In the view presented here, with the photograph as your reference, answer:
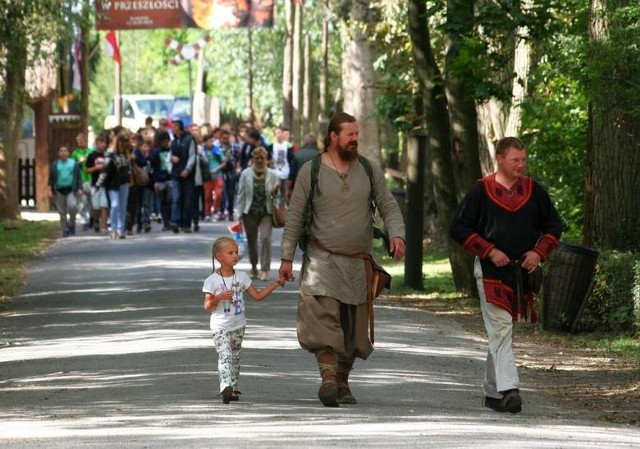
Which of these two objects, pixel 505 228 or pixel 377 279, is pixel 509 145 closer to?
pixel 505 228

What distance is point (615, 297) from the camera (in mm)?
17469

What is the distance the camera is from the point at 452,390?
42.7 feet

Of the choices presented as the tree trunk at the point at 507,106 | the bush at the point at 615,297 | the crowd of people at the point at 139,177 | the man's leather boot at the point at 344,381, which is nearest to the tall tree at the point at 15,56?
the crowd of people at the point at 139,177

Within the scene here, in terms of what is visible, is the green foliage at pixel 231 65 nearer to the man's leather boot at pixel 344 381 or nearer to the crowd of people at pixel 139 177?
the crowd of people at pixel 139 177

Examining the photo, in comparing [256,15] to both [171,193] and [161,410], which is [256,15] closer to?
[171,193]

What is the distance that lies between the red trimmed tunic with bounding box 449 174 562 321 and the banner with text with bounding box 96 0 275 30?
31602 millimetres

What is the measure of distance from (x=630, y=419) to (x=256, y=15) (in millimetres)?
33174

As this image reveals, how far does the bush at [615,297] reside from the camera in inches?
669

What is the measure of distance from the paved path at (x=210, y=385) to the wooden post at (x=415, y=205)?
2.07m

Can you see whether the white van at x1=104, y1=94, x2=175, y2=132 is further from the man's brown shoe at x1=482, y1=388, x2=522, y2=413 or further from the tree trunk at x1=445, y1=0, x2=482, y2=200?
the man's brown shoe at x1=482, y1=388, x2=522, y2=413

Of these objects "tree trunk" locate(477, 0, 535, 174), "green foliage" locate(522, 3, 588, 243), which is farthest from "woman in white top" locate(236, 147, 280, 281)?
"green foliage" locate(522, 3, 588, 243)

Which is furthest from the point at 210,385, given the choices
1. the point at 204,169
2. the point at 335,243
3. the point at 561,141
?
the point at 204,169

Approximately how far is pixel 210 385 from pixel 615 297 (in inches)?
241

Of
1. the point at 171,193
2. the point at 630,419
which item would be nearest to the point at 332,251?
the point at 630,419
